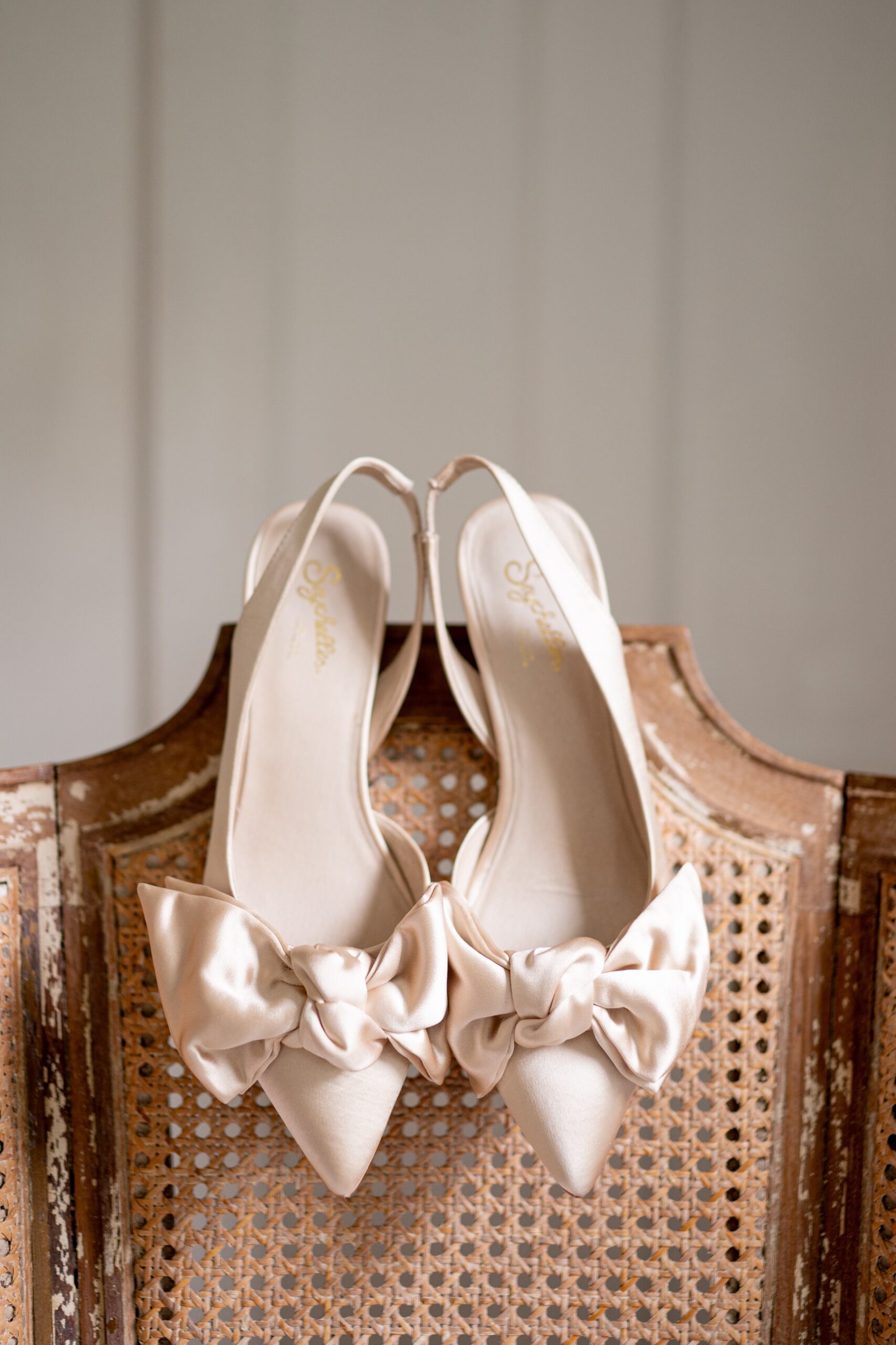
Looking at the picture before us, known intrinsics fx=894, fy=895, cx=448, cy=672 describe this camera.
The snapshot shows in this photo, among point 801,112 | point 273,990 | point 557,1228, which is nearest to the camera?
point 273,990

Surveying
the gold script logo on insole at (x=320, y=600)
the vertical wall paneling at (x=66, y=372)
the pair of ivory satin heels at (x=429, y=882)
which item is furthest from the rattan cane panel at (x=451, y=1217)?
the vertical wall paneling at (x=66, y=372)

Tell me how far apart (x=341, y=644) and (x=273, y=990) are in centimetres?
→ 30

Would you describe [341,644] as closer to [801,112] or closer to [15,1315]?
[15,1315]

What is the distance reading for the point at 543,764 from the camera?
0.76m

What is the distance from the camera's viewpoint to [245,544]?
1.11 meters

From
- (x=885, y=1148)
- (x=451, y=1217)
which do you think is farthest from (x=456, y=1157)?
(x=885, y=1148)

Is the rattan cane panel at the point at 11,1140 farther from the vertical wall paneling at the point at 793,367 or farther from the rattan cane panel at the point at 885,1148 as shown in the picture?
the vertical wall paneling at the point at 793,367

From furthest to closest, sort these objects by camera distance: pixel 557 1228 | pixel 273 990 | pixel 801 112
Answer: pixel 801 112 → pixel 557 1228 → pixel 273 990

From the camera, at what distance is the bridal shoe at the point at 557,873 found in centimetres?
60

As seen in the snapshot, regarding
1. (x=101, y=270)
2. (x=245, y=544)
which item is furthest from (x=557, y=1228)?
(x=101, y=270)

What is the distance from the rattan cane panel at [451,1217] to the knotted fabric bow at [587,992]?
142 mm

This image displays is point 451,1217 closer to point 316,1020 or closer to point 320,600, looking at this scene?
point 316,1020

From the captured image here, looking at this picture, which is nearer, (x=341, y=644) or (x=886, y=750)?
(x=341, y=644)

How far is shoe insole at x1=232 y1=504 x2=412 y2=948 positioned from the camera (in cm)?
72
